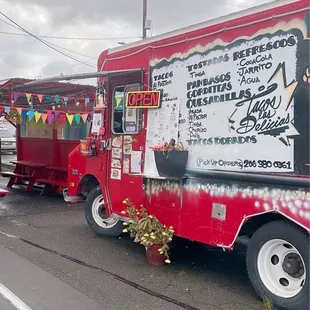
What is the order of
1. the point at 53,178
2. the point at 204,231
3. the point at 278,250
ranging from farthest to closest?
the point at 53,178 → the point at 204,231 → the point at 278,250

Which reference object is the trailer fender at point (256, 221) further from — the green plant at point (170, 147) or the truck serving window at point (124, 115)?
the truck serving window at point (124, 115)

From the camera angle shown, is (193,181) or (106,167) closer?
(193,181)

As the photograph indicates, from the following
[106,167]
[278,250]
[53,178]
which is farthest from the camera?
[53,178]

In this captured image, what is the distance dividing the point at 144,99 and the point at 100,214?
241 centimetres

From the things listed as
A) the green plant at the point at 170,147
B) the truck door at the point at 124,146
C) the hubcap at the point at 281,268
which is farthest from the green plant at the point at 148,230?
the hubcap at the point at 281,268

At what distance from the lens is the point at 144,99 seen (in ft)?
19.2

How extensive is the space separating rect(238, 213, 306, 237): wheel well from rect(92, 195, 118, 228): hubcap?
2.97 meters

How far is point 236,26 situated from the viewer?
15.5 ft

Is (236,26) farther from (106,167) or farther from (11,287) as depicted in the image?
(11,287)

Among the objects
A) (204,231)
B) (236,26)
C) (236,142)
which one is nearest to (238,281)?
(204,231)

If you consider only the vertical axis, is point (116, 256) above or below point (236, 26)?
below

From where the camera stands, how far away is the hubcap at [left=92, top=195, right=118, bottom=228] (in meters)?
7.25

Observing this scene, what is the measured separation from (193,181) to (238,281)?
50.8 inches

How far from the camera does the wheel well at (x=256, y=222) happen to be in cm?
440
